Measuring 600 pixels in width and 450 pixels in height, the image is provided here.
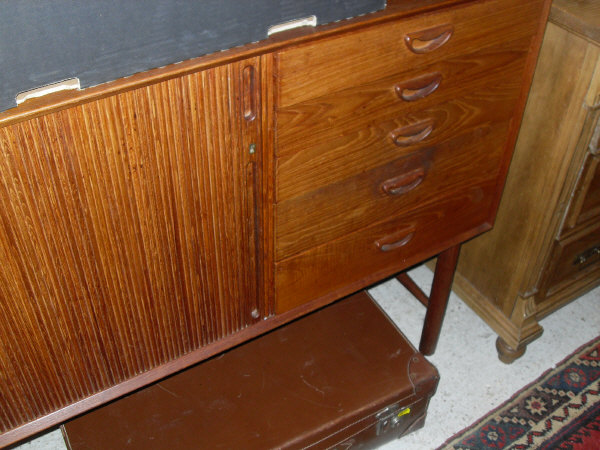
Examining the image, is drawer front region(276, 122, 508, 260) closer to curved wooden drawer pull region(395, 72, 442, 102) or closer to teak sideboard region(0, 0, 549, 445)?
teak sideboard region(0, 0, 549, 445)

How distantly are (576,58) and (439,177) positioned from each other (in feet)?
1.15

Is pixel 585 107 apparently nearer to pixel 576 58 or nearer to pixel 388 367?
pixel 576 58

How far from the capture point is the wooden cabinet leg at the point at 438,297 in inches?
60.8

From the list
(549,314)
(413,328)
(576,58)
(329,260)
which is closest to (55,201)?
(329,260)

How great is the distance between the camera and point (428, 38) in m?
1.05

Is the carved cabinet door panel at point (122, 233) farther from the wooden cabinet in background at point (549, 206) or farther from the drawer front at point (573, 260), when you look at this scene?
the drawer front at point (573, 260)

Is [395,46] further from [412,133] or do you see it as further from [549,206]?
[549,206]

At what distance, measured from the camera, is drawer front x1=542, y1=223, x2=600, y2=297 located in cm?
158

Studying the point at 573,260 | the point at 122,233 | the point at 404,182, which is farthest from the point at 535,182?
the point at 122,233

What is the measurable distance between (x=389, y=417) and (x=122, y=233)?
0.77 metres

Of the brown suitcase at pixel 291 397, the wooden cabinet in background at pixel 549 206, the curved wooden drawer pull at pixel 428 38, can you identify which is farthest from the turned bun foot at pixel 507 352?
the curved wooden drawer pull at pixel 428 38

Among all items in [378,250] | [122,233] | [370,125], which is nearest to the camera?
[122,233]

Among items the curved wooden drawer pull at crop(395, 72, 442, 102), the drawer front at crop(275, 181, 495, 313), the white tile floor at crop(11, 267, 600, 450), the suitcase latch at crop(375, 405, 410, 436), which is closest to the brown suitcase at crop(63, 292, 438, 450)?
the suitcase latch at crop(375, 405, 410, 436)

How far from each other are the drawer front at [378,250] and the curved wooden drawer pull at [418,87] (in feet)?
0.87
